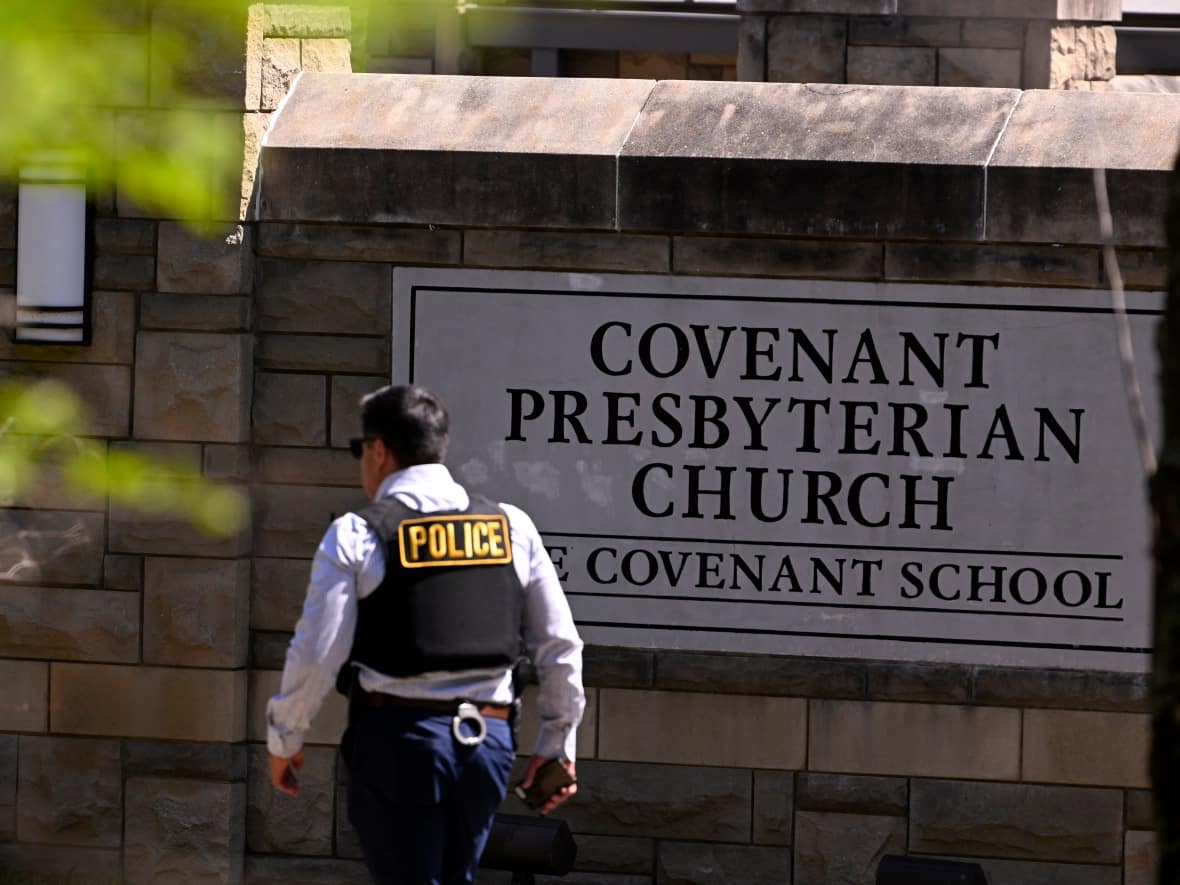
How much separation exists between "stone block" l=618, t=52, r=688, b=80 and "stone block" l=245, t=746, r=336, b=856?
8309 millimetres

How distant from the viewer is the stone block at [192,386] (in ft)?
22.4

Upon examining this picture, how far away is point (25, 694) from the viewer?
6.91 metres

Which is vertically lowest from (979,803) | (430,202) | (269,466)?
(979,803)

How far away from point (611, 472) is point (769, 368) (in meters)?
0.68

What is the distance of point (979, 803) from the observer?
661 centimetres

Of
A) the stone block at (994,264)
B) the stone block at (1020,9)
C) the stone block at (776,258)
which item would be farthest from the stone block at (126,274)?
the stone block at (1020,9)

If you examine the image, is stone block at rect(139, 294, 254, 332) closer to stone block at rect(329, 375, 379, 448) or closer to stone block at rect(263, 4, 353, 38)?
stone block at rect(329, 375, 379, 448)

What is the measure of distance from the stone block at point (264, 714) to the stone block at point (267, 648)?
3cm

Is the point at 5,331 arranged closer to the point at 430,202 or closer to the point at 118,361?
the point at 118,361

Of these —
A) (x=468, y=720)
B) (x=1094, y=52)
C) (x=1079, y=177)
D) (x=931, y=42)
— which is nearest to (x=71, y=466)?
(x=468, y=720)

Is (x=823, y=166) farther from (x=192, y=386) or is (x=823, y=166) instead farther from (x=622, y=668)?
(x=192, y=386)

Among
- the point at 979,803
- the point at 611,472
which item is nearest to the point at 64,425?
the point at 611,472

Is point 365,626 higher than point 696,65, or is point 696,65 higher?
point 696,65

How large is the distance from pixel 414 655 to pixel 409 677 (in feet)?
0.22
